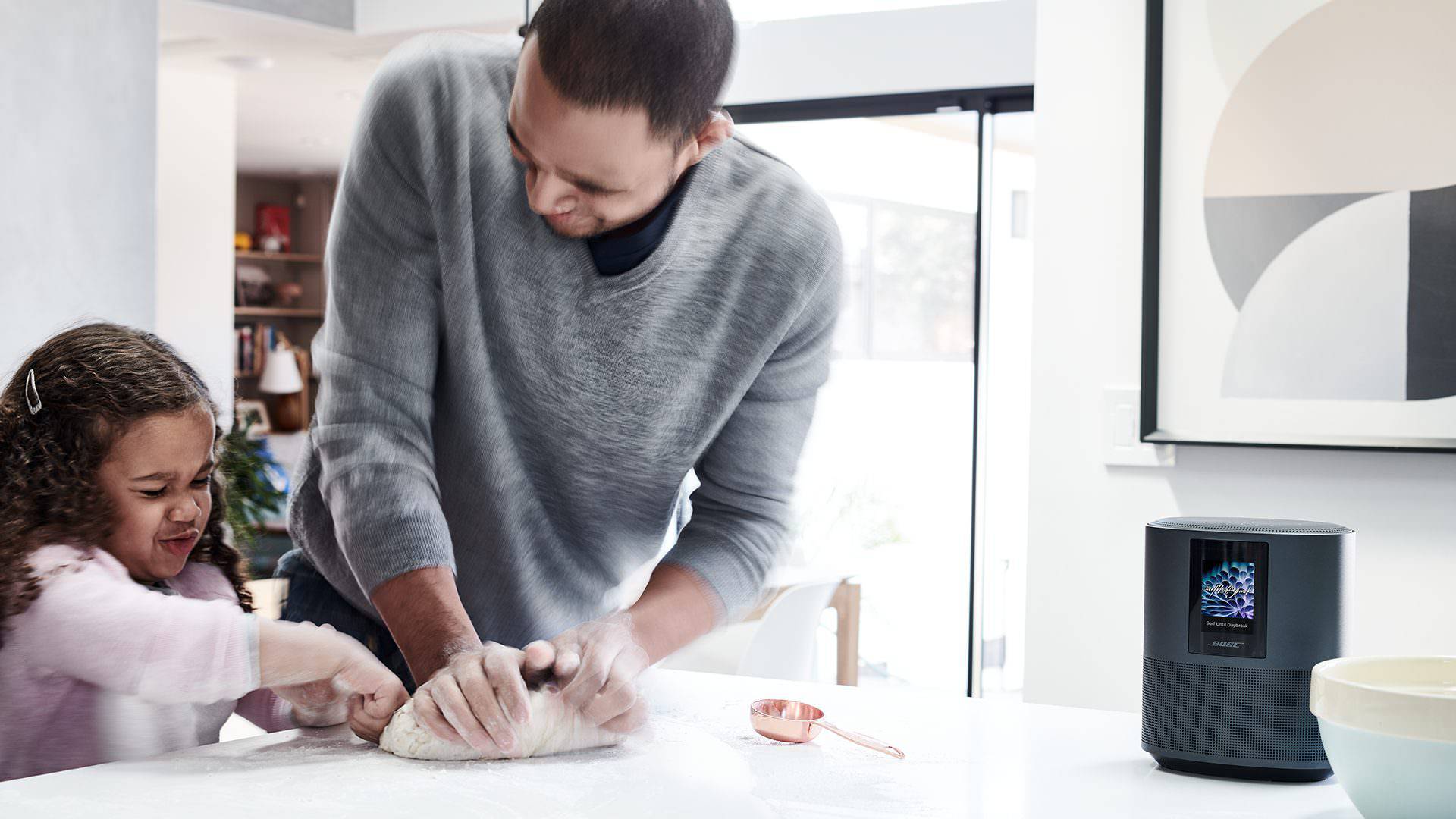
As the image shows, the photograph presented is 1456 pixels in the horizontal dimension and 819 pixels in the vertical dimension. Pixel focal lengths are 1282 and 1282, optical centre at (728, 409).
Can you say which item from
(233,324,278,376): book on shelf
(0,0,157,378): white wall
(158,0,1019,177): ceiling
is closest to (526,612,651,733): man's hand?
(158,0,1019,177): ceiling

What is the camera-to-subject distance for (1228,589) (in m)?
0.91

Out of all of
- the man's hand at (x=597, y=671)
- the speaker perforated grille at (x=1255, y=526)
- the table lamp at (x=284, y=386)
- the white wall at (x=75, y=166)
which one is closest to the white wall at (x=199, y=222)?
the table lamp at (x=284, y=386)

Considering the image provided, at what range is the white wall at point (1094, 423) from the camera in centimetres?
186

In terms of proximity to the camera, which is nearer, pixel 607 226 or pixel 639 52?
pixel 639 52

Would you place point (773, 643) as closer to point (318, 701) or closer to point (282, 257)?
point (318, 701)

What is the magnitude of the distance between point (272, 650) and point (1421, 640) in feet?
5.06

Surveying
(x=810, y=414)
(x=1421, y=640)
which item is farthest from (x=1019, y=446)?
(x=810, y=414)

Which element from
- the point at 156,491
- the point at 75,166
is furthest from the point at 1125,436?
the point at 75,166

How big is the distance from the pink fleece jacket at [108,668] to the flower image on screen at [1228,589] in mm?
711

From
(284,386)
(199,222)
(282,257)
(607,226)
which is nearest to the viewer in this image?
(607,226)

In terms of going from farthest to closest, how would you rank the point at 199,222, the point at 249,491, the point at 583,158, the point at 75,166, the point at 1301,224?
the point at 199,222 < the point at 249,491 < the point at 75,166 < the point at 1301,224 < the point at 583,158

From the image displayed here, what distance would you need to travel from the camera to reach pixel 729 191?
4.33 feet

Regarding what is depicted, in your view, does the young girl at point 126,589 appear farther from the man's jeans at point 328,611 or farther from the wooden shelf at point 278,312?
the wooden shelf at point 278,312

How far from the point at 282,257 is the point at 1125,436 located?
20.9ft
